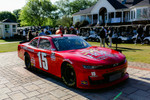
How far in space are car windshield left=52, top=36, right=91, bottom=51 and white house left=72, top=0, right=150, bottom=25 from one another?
69.2 ft

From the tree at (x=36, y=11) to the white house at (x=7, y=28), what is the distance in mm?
17854

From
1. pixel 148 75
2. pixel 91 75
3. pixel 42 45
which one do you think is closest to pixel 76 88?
pixel 91 75

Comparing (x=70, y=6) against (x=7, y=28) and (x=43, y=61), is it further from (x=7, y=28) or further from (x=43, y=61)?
(x=43, y=61)

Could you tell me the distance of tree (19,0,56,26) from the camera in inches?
2025

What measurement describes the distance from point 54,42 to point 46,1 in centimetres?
5213

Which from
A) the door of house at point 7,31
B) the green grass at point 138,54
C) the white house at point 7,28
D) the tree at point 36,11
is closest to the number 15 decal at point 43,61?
the green grass at point 138,54

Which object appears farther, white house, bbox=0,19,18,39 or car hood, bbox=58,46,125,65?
white house, bbox=0,19,18,39

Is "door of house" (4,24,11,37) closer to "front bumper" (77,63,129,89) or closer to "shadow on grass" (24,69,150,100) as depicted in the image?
"shadow on grass" (24,69,150,100)

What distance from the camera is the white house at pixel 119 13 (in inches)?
985

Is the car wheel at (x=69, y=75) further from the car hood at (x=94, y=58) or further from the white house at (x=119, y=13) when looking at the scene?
the white house at (x=119, y=13)

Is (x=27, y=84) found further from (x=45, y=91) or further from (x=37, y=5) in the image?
(x=37, y=5)

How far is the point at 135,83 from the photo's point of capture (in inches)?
174

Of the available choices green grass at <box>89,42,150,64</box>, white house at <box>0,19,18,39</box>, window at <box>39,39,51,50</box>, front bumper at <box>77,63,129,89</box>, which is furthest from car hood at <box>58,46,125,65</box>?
white house at <box>0,19,18,39</box>

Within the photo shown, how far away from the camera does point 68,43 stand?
5.01 meters
